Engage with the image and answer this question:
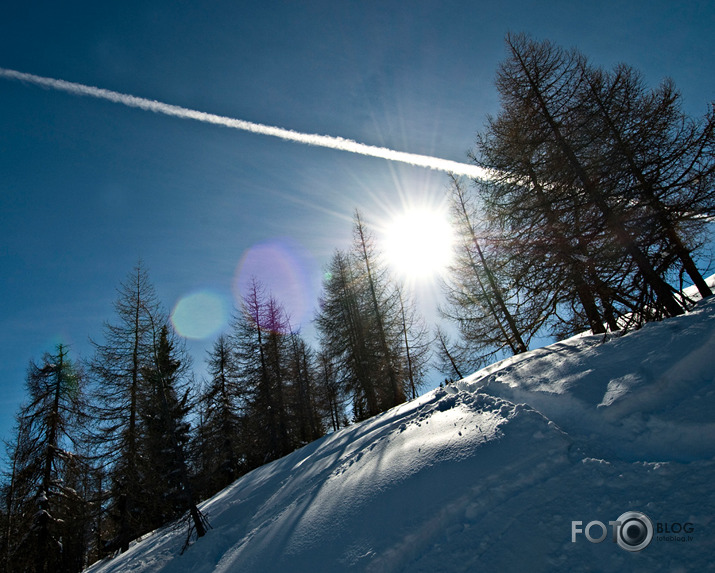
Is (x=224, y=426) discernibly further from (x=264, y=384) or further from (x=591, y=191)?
(x=591, y=191)

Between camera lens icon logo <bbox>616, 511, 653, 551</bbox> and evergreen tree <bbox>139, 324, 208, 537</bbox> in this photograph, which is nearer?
camera lens icon logo <bbox>616, 511, 653, 551</bbox>

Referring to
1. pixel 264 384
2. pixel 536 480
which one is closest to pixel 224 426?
pixel 264 384

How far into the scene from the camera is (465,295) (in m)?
14.7

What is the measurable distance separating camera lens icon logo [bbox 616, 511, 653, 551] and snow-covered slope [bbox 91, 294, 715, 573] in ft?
0.14

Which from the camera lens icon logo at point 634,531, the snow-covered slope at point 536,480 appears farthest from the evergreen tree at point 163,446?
the camera lens icon logo at point 634,531

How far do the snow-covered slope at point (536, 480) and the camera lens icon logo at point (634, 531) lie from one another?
41 millimetres

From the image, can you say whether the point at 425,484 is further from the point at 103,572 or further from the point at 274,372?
the point at 274,372

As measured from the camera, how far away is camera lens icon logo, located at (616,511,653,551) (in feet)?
7.36

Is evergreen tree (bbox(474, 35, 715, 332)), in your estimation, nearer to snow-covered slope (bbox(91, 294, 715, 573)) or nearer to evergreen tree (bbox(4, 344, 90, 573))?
snow-covered slope (bbox(91, 294, 715, 573))

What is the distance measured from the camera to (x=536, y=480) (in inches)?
120

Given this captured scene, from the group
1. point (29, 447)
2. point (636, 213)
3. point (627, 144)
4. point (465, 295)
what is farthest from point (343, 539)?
point (29, 447)

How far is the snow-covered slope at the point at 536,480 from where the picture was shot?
7.97ft

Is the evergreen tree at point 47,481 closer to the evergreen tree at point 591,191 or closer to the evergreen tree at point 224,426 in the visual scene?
the evergreen tree at point 224,426

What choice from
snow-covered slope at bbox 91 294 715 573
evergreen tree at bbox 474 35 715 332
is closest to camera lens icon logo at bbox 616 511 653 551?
snow-covered slope at bbox 91 294 715 573
